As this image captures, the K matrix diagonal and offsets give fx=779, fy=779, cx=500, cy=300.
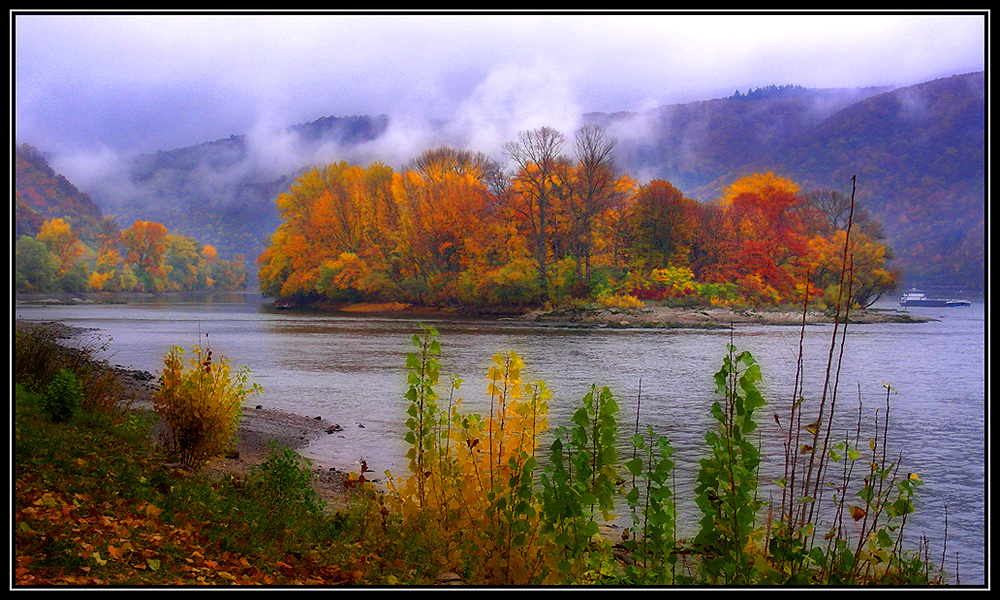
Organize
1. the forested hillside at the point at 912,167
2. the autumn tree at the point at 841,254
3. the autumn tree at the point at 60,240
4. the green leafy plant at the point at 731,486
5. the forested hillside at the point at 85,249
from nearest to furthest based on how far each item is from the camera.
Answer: the green leafy plant at the point at 731,486
the forested hillside at the point at 85,249
the autumn tree at the point at 60,240
the forested hillside at the point at 912,167
the autumn tree at the point at 841,254

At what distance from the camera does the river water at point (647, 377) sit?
962 centimetres

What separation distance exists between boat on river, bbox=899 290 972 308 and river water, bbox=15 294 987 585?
1945 centimetres

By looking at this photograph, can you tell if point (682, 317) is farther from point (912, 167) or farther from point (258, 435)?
point (258, 435)

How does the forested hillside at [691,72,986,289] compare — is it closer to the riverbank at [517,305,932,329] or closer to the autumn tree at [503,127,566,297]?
the riverbank at [517,305,932,329]

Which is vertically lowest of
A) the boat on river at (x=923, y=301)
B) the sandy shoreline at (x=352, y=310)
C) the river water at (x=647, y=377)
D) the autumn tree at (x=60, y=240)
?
the river water at (x=647, y=377)

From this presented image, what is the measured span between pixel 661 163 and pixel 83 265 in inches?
1922

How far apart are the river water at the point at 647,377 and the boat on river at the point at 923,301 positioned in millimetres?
19451

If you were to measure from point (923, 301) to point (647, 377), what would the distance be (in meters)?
56.7

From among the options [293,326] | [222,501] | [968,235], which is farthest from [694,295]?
[222,501]

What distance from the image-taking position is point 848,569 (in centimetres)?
415

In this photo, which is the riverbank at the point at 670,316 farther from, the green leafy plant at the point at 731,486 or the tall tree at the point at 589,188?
the green leafy plant at the point at 731,486

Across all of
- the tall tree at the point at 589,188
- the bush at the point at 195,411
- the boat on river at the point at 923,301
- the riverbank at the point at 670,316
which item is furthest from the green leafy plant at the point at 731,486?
the boat on river at the point at 923,301

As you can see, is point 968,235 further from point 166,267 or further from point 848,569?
point 166,267

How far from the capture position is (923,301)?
6719cm
